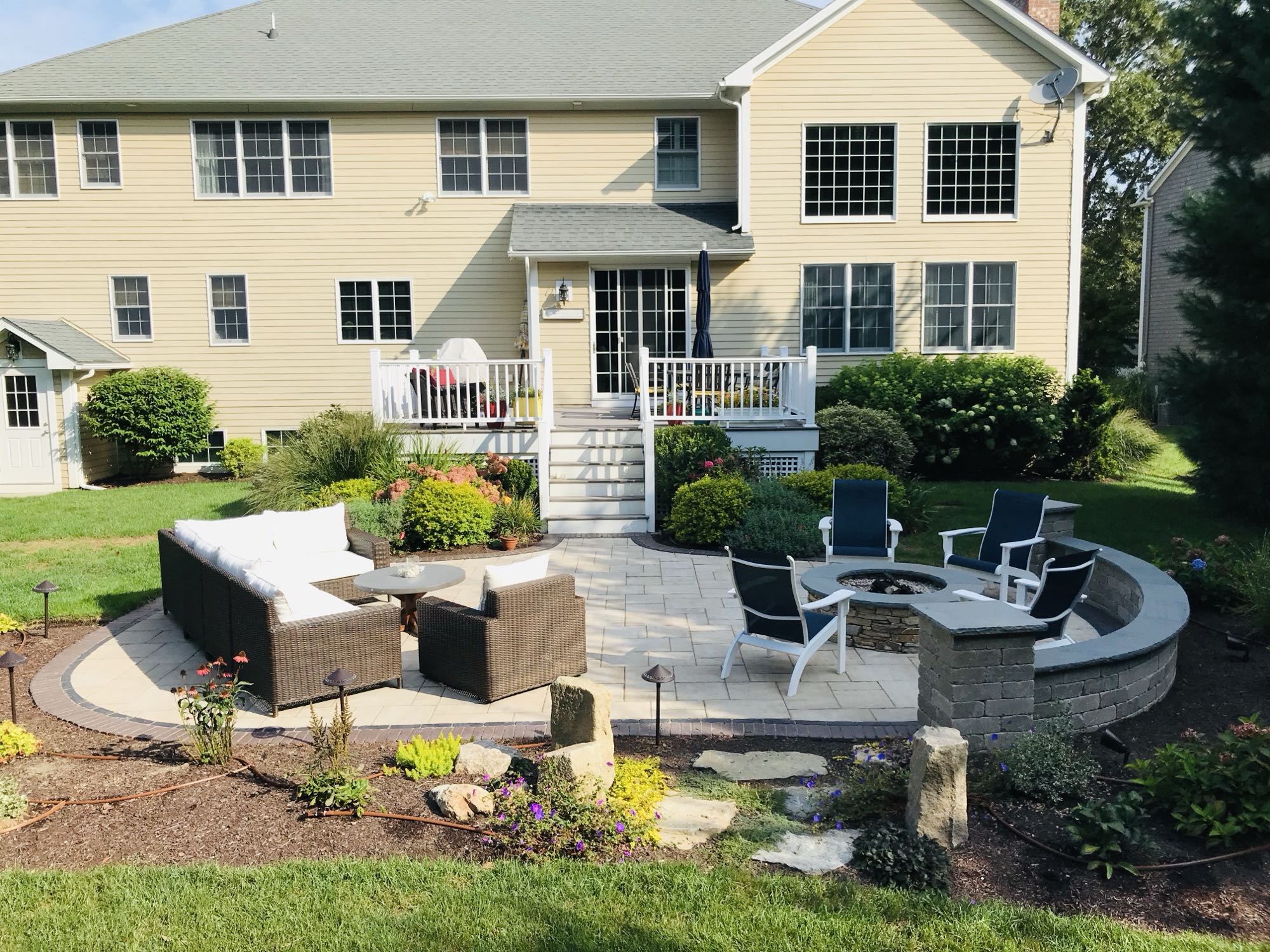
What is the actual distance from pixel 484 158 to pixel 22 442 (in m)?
9.70

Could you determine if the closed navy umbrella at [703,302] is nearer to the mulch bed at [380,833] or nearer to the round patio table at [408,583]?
the round patio table at [408,583]

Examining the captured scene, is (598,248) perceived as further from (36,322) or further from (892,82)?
(36,322)

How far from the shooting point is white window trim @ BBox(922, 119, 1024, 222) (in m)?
16.8

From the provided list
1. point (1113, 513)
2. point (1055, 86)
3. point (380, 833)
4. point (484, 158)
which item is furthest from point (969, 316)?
Answer: point (380, 833)

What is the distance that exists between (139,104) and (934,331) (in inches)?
588

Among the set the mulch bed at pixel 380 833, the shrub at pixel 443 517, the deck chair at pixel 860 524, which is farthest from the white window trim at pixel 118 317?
the deck chair at pixel 860 524

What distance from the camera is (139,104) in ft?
55.4

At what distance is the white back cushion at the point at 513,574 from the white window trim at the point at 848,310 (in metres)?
11.3

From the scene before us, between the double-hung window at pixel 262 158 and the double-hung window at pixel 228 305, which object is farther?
the double-hung window at pixel 228 305

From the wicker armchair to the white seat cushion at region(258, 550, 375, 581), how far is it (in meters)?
1.45

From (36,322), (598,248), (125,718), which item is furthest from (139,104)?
(125,718)

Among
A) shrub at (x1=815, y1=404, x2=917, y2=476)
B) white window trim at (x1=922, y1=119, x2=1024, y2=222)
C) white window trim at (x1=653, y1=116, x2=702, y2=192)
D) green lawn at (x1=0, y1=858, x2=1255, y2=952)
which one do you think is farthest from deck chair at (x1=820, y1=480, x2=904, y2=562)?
white window trim at (x1=653, y1=116, x2=702, y2=192)

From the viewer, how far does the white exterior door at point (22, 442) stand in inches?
659

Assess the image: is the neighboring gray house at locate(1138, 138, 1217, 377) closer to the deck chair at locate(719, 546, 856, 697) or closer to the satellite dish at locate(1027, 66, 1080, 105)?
the satellite dish at locate(1027, 66, 1080, 105)
